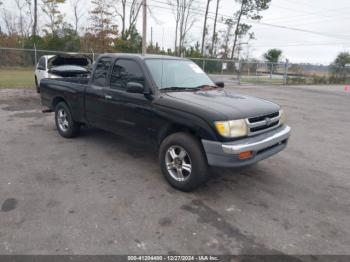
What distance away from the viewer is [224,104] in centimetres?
356

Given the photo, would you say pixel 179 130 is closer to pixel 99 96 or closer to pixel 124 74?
pixel 124 74

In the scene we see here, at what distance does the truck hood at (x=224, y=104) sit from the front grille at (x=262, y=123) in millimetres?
57

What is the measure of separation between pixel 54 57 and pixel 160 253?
10151mm

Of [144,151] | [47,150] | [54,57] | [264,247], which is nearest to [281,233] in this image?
[264,247]

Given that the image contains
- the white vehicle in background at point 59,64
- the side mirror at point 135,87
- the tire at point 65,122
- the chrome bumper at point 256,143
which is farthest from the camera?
the white vehicle in background at point 59,64

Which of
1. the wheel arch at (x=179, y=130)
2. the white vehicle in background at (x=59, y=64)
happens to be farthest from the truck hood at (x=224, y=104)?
the white vehicle in background at (x=59, y=64)

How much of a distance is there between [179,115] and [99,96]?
1913 millimetres

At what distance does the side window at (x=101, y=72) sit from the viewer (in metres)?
4.77

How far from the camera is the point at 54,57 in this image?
10633 mm

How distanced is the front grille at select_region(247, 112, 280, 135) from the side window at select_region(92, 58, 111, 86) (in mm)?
2668

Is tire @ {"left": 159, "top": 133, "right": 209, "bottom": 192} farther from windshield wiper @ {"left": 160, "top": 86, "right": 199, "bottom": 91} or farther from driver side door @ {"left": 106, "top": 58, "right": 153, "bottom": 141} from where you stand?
windshield wiper @ {"left": 160, "top": 86, "right": 199, "bottom": 91}

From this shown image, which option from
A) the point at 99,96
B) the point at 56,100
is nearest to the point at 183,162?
the point at 99,96

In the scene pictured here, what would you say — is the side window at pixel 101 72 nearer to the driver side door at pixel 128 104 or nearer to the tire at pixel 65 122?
the driver side door at pixel 128 104

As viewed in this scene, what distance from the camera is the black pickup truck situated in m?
3.29
